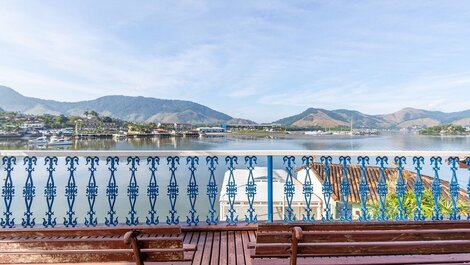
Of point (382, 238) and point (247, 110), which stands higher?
point (247, 110)

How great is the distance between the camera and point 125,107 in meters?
120

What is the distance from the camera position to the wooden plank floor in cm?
297

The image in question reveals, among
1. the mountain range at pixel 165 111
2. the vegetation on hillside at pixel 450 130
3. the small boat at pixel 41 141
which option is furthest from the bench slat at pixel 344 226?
the mountain range at pixel 165 111

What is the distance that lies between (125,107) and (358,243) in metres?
128

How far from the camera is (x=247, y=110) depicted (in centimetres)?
7544

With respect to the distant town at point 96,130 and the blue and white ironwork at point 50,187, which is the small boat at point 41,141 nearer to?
the distant town at point 96,130

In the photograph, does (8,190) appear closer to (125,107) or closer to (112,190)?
(112,190)

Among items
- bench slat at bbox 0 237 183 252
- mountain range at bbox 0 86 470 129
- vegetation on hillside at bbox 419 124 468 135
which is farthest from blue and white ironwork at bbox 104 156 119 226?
mountain range at bbox 0 86 470 129

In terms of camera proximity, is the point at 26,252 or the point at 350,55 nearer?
the point at 26,252

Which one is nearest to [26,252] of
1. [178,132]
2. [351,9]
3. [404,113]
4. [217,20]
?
[351,9]

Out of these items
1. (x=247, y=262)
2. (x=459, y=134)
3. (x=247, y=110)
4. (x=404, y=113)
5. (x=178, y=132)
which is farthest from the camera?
(x=404, y=113)

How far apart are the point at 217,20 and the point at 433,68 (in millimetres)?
35206

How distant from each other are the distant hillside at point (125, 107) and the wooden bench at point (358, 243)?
96175 mm

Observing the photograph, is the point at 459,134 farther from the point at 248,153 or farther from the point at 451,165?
the point at 248,153
